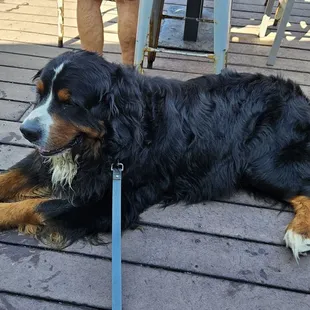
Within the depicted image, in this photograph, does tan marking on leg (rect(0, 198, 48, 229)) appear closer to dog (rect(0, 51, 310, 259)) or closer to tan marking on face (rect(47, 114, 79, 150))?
dog (rect(0, 51, 310, 259))

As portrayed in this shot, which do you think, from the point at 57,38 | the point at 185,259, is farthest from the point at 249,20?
the point at 185,259

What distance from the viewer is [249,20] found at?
4188 millimetres

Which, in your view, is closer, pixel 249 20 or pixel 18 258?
pixel 18 258

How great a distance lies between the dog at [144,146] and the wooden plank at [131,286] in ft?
0.46

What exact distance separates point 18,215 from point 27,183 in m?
0.25

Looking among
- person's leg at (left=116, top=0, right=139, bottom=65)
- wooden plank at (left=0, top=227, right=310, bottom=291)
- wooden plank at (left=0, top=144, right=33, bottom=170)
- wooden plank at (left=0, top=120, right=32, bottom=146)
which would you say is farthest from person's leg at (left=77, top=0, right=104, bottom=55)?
wooden plank at (left=0, top=227, right=310, bottom=291)

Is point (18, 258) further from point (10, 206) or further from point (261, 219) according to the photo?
point (261, 219)

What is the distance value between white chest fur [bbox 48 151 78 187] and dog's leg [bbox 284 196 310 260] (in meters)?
1.01

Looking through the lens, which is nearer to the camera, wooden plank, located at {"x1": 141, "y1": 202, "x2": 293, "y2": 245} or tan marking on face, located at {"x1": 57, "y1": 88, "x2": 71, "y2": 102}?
tan marking on face, located at {"x1": 57, "y1": 88, "x2": 71, "y2": 102}

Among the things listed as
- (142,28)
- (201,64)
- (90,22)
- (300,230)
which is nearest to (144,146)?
(300,230)

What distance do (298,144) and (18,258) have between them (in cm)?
142

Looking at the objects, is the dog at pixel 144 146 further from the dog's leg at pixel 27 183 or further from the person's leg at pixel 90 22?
the person's leg at pixel 90 22

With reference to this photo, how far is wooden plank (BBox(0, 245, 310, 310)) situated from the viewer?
67.4 inches

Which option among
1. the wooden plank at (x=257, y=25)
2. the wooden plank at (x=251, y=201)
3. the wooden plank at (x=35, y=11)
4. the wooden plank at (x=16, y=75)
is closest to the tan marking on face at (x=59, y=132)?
the wooden plank at (x=251, y=201)
